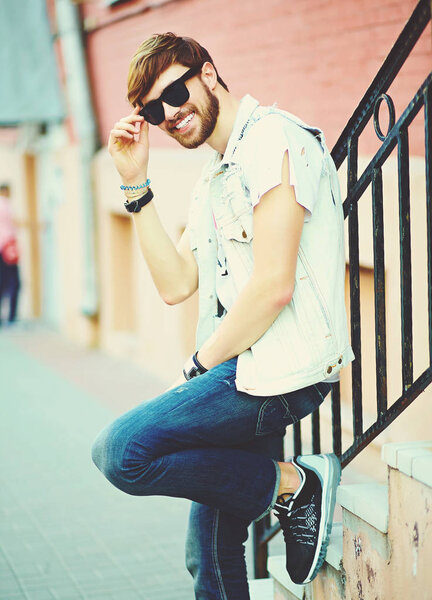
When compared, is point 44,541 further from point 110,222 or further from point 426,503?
point 110,222

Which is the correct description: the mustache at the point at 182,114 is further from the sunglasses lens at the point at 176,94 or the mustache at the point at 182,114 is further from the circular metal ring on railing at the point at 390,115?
the circular metal ring on railing at the point at 390,115

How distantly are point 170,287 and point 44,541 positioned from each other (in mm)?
1991

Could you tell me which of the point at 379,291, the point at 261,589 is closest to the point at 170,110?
the point at 379,291

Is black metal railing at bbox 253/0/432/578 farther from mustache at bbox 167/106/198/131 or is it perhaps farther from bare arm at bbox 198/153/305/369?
mustache at bbox 167/106/198/131

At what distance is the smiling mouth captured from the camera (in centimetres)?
283

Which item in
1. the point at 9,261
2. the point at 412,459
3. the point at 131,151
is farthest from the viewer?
the point at 9,261

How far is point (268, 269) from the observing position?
101 inches

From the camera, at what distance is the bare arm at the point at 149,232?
120 inches

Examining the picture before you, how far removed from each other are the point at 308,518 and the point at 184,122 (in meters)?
1.24

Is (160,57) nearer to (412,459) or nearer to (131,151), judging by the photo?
(131,151)

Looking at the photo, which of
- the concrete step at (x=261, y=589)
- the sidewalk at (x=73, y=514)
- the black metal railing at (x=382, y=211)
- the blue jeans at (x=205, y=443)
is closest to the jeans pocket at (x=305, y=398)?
the blue jeans at (x=205, y=443)

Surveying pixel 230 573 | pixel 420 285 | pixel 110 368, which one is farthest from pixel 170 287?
pixel 110 368

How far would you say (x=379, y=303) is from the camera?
2.91 m

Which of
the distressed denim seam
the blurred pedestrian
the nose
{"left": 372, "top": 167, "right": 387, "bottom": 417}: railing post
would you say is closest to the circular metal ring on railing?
{"left": 372, "top": 167, "right": 387, "bottom": 417}: railing post
